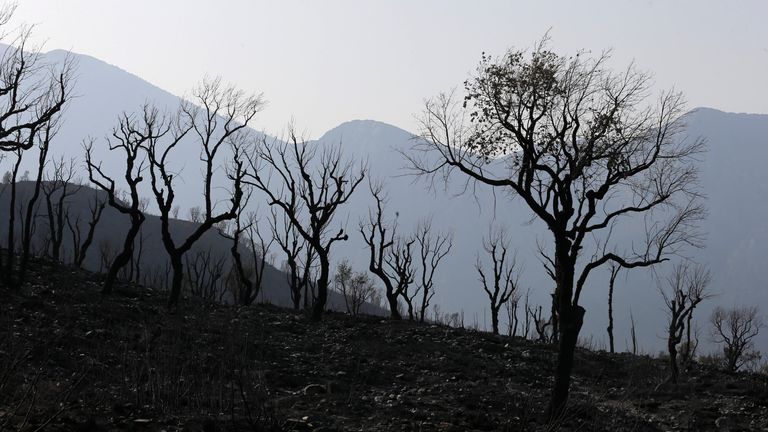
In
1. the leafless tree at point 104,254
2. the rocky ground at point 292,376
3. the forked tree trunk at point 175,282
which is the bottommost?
the rocky ground at point 292,376

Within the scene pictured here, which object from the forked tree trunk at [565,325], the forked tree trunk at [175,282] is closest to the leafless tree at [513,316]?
the forked tree trunk at [175,282]

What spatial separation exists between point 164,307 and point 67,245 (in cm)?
12154

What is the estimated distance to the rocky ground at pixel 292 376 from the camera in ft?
42.1

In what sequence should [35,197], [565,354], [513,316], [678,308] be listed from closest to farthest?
[565,354], [35,197], [678,308], [513,316]

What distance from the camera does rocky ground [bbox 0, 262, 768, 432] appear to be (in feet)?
42.1

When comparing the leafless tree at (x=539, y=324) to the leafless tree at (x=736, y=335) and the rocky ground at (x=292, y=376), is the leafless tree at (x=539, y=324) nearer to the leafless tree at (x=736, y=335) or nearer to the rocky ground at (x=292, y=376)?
the leafless tree at (x=736, y=335)

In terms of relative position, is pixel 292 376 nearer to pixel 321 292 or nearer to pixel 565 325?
pixel 565 325

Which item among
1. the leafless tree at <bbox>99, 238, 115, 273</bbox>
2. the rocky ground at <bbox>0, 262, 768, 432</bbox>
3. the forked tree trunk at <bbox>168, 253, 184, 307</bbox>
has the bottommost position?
the rocky ground at <bbox>0, 262, 768, 432</bbox>

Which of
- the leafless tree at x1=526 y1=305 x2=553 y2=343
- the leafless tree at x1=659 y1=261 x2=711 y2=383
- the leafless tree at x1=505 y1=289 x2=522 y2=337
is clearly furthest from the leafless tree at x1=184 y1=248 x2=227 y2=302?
the leafless tree at x1=659 y1=261 x2=711 y2=383

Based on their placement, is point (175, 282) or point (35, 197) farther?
point (175, 282)

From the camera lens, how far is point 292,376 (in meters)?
21.8

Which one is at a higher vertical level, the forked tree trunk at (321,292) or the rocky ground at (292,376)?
the forked tree trunk at (321,292)

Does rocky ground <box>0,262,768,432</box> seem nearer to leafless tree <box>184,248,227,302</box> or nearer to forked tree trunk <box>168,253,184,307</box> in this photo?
forked tree trunk <box>168,253,184,307</box>

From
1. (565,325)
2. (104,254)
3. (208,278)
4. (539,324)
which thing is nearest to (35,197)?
(565,325)
